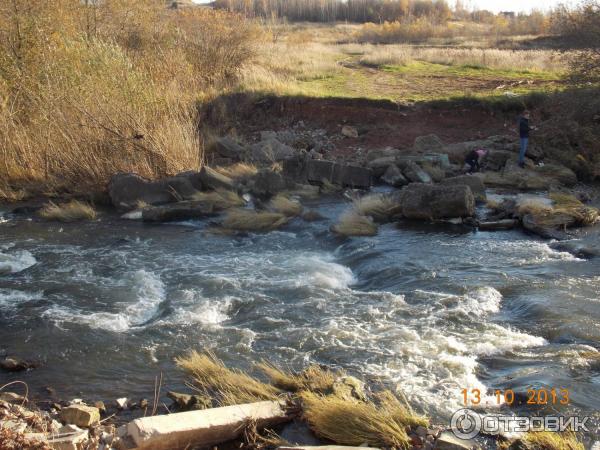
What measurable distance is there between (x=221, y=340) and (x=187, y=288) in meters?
2.03

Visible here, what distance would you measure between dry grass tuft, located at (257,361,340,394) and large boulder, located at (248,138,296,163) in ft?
35.8

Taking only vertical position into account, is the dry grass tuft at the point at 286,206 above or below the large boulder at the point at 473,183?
below

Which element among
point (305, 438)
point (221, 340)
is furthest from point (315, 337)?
point (305, 438)

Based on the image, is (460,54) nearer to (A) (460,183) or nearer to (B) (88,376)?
(A) (460,183)

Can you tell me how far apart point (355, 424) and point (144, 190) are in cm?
1004

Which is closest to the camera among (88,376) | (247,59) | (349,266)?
(88,376)

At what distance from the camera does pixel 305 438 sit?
591cm

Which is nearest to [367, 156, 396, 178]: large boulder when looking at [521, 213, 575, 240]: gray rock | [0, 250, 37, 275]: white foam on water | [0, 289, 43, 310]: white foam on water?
[521, 213, 575, 240]: gray rock

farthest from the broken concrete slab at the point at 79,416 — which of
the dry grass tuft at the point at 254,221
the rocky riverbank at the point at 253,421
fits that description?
the dry grass tuft at the point at 254,221

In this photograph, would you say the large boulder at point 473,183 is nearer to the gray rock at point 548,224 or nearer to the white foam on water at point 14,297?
the gray rock at point 548,224

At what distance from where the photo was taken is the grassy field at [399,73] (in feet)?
74.3

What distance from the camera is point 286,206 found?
1399 cm

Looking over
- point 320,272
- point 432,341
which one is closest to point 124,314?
point 320,272

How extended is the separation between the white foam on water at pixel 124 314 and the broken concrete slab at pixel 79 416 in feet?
7.84
